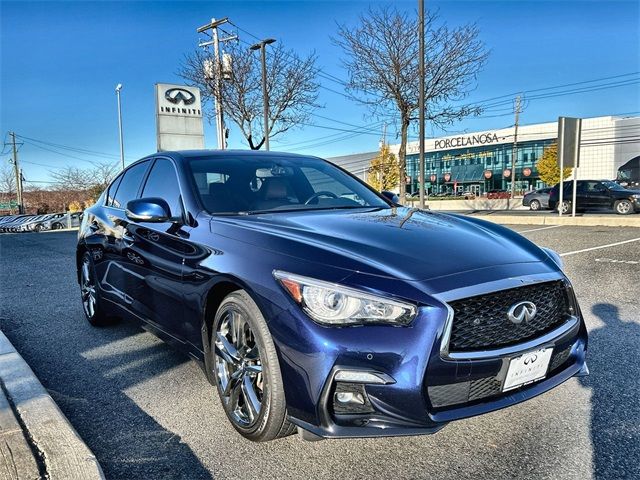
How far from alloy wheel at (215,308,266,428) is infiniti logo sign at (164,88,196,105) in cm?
1649

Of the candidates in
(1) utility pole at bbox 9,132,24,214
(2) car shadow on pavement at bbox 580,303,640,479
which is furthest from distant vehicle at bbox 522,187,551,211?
(1) utility pole at bbox 9,132,24,214

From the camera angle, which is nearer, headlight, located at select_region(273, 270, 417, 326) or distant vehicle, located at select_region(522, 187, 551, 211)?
headlight, located at select_region(273, 270, 417, 326)

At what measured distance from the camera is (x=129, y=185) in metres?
4.31

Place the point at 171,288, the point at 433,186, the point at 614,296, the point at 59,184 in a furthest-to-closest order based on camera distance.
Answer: the point at 433,186, the point at 59,184, the point at 614,296, the point at 171,288

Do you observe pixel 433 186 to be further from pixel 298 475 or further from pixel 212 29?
pixel 298 475

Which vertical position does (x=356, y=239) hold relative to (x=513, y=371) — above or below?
above

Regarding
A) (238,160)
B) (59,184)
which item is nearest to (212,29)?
(238,160)

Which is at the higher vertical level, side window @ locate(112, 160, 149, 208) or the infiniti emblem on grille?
side window @ locate(112, 160, 149, 208)

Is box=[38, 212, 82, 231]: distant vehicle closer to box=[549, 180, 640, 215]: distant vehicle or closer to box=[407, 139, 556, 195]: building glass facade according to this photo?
box=[549, 180, 640, 215]: distant vehicle

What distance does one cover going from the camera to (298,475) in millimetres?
2174

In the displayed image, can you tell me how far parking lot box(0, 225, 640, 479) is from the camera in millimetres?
2219

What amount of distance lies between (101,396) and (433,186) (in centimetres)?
7325

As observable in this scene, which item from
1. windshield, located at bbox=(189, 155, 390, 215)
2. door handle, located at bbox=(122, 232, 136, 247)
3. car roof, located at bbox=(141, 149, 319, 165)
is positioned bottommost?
door handle, located at bbox=(122, 232, 136, 247)

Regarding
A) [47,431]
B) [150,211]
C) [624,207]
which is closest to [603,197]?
[624,207]
